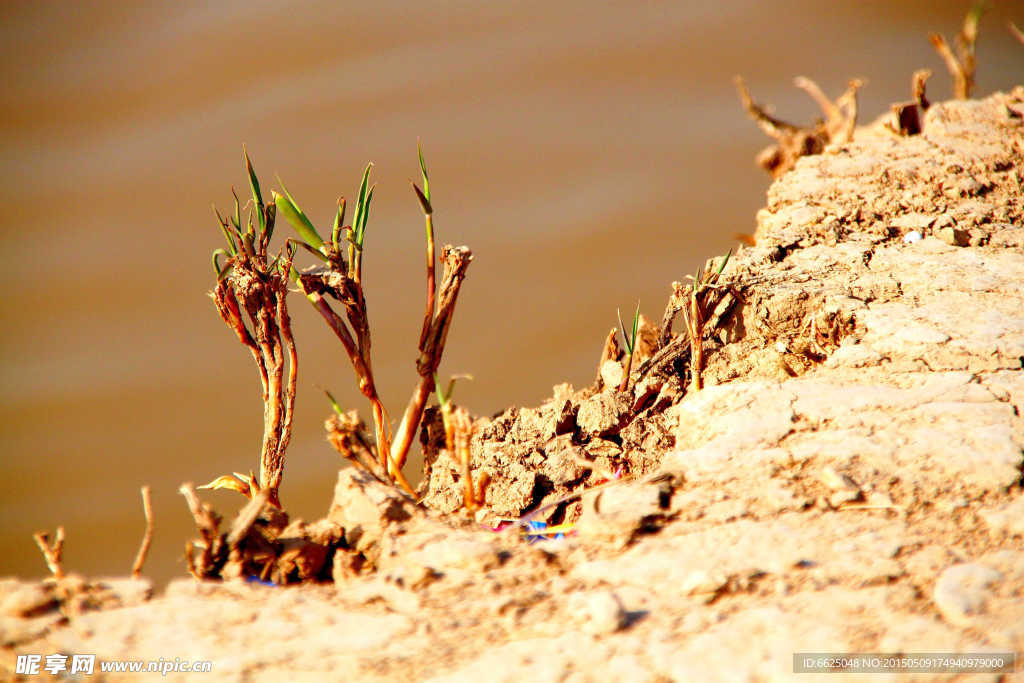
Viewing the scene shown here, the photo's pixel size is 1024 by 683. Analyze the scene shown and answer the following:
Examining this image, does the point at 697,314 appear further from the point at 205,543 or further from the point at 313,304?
the point at 205,543

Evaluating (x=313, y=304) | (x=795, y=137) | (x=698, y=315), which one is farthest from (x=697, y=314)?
(x=795, y=137)

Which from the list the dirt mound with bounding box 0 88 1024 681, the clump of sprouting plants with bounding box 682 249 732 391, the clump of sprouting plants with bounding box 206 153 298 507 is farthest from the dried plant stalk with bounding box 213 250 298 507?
the clump of sprouting plants with bounding box 682 249 732 391

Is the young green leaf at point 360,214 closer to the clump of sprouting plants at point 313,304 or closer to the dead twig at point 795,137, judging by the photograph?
the clump of sprouting plants at point 313,304

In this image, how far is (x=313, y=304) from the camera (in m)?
1.75

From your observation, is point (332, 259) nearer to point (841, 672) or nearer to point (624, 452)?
point (624, 452)

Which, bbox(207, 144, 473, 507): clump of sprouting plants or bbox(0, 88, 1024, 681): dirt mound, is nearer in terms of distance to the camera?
bbox(0, 88, 1024, 681): dirt mound

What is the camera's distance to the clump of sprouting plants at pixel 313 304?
65.9 inches

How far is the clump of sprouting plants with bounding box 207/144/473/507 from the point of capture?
1.67 metres

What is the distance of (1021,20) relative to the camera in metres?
5.65

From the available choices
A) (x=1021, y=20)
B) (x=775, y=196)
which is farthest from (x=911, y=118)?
(x=1021, y=20)
